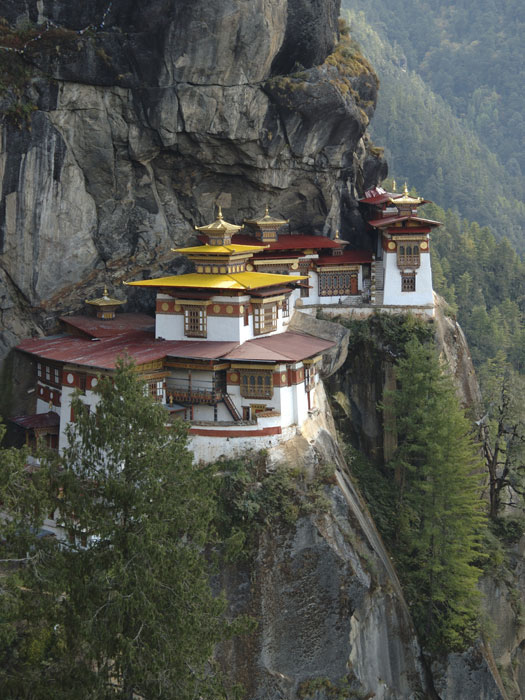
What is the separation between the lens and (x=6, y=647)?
22.1m

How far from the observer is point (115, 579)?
21.2m

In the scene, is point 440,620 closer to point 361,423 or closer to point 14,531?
point 361,423

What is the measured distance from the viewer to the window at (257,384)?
34.1 meters

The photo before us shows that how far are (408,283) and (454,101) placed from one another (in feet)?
397

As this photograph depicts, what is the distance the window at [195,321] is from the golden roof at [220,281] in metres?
0.89

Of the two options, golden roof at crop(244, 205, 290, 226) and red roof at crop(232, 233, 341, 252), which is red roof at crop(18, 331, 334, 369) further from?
golden roof at crop(244, 205, 290, 226)

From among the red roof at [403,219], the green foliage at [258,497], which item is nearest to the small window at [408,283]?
the red roof at [403,219]

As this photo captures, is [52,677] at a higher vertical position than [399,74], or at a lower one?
lower

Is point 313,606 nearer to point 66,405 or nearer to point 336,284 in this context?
point 66,405

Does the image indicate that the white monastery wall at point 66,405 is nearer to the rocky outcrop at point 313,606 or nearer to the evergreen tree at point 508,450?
the rocky outcrop at point 313,606

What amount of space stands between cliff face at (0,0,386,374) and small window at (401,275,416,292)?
6.76 metres

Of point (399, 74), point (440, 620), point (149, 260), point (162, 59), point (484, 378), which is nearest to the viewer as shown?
point (440, 620)

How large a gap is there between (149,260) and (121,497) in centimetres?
2079

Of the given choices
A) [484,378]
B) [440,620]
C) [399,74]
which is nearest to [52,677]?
[440,620]
